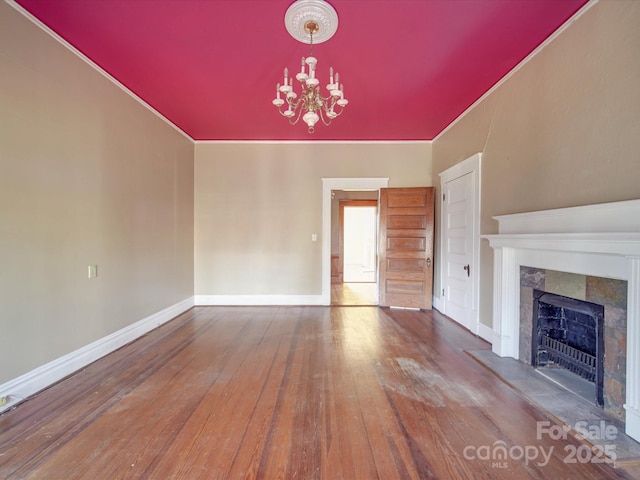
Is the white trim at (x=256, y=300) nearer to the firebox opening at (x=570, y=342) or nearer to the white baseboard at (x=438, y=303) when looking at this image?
the white baseboard at (x=438, y=303)

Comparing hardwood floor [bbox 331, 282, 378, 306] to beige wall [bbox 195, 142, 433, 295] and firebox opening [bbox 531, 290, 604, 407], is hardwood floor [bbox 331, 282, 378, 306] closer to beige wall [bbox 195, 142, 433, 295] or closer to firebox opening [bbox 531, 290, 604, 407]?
beige wall [bbox 195, 142, 433, 295]

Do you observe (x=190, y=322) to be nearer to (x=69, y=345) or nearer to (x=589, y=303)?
(x=69, y=345)

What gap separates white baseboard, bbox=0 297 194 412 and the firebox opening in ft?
13.6

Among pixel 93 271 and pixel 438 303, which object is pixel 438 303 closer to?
pixel 438 303

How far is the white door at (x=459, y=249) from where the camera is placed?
11.4 ft

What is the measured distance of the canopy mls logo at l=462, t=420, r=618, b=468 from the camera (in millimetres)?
1462

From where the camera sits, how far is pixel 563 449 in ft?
5.05

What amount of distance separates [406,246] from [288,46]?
3.31m

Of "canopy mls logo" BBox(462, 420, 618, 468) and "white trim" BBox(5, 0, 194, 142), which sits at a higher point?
"white trim" BBox(5, 0, 194, 142)

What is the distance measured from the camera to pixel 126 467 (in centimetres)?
141

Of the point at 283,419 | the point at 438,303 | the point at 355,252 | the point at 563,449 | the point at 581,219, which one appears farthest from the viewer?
the point at 355,252

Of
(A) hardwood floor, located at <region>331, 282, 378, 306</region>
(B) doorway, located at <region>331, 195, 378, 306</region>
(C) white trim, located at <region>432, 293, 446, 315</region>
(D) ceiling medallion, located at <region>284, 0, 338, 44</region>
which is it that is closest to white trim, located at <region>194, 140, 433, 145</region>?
(B) doorway, located at <region>331, 195, 378, 306</region>

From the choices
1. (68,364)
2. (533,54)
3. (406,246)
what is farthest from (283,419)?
(533,54)

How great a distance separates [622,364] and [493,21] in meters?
2.55
